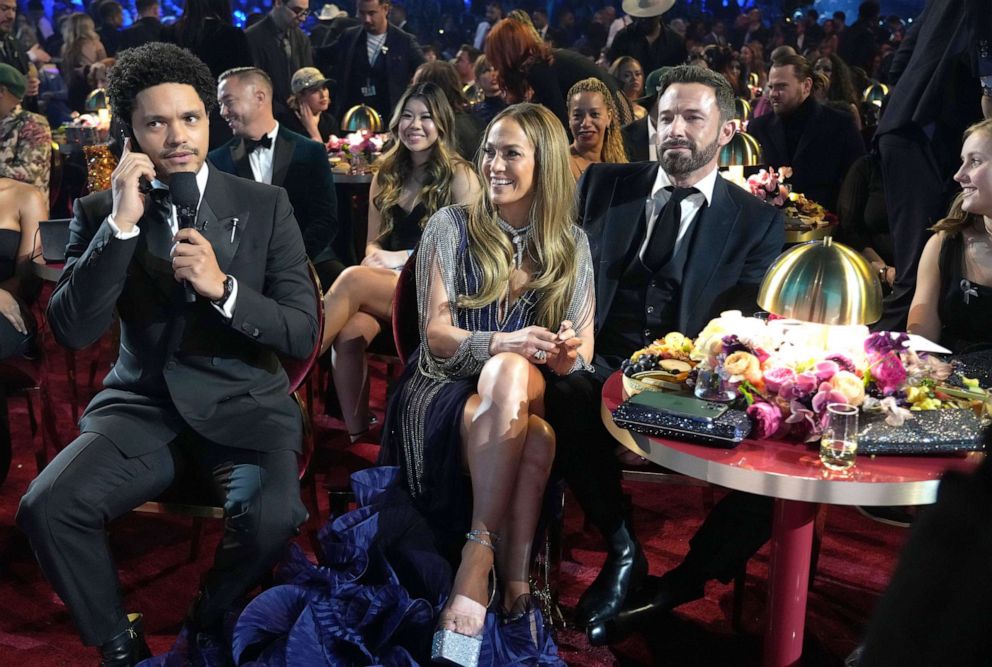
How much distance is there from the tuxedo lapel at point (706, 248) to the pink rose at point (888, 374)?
0.88m

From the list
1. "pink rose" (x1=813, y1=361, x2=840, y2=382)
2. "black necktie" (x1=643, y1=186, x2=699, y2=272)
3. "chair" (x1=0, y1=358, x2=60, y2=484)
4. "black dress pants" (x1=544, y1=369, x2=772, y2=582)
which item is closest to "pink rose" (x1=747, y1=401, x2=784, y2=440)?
"pink rose" (x1=813, y1=361, x2=840, y2=382)

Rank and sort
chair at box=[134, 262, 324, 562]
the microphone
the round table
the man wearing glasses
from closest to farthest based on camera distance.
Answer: the round table → the microphone → chair at box=[134, 262, 324, 562] → the man wearing glasses

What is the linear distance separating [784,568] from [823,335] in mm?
536

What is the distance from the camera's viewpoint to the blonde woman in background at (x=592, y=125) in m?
5.09

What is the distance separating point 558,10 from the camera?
1725 cm

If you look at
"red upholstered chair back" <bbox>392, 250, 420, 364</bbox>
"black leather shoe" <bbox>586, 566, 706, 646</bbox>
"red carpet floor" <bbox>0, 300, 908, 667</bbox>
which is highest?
"red upholstered chair back" <bbox>392, 250, 420, 364</bbox>

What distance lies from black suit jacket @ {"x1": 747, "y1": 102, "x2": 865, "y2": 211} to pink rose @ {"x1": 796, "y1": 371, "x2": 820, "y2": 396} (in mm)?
3810

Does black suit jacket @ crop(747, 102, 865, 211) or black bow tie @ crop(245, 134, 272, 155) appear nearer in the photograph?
black bow tie @ crop(245, 134, 272, 155)

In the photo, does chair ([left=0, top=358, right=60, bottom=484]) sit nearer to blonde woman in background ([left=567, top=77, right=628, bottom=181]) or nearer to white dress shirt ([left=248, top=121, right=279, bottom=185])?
white dress shirt ([left=248, top=121, right=279, bottom=185])

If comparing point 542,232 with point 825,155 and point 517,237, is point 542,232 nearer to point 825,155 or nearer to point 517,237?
point 517,237

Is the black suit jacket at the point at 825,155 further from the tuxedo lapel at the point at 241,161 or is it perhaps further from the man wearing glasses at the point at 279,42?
the man wearing glasses at the point at 279,42

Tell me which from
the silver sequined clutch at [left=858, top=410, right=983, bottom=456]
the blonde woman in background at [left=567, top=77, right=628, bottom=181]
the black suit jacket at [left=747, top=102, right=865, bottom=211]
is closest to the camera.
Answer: the silver sequined clutch at [left=858, top=410, right=983, bottom=456]

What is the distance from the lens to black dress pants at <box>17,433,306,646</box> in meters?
2.44

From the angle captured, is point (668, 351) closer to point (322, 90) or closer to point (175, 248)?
point (175, 248)
